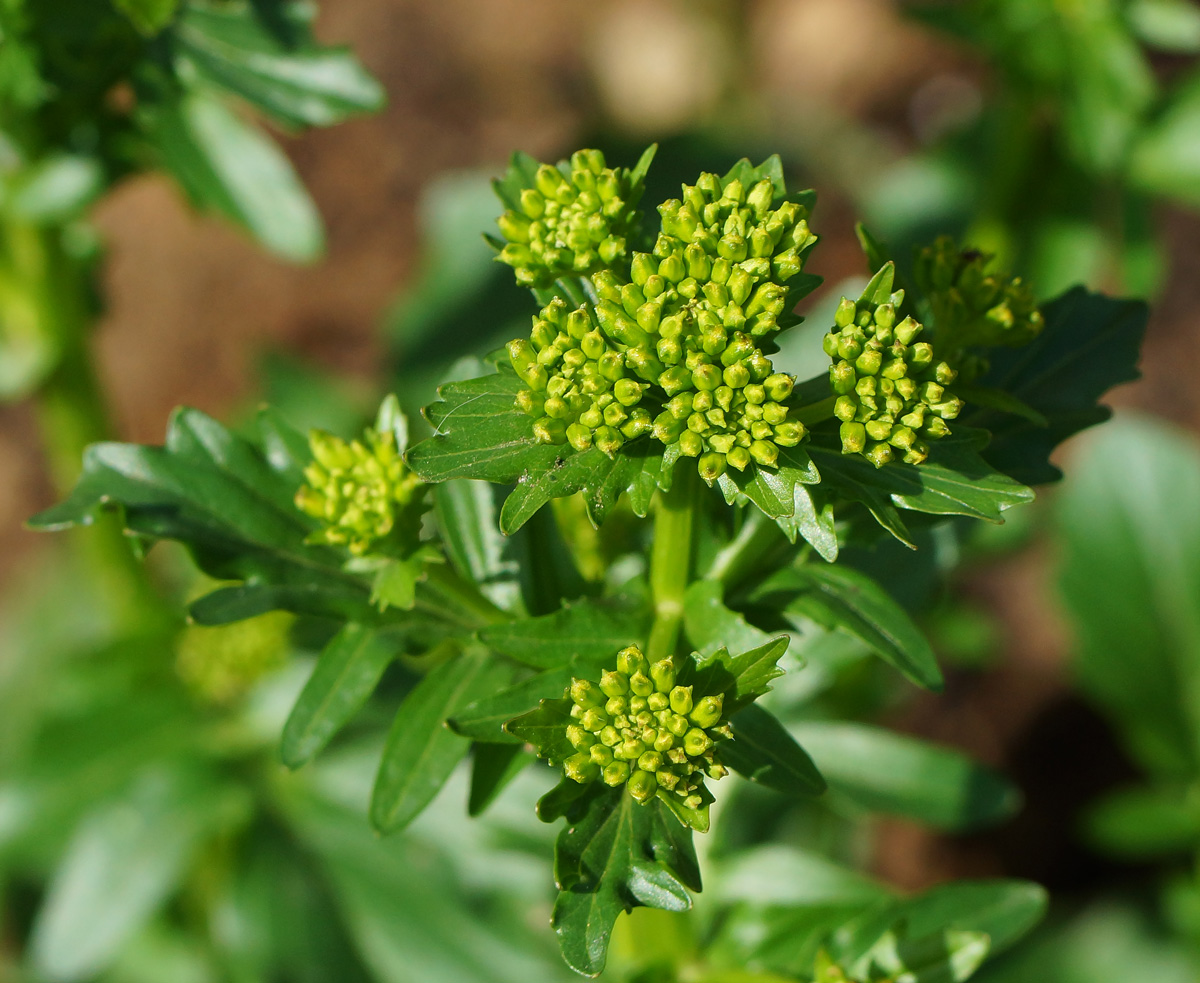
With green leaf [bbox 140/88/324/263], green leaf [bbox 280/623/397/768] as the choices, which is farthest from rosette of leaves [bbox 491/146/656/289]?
green leaf [bbox 140/88/324/263]

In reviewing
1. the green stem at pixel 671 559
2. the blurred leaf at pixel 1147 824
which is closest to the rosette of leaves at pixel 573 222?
the green stem at pixel 671 559

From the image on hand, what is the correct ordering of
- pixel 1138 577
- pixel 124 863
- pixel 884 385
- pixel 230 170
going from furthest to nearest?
pixel 1138 577 < pixel 124 863 < pixel 230 170 < pixel 884 385

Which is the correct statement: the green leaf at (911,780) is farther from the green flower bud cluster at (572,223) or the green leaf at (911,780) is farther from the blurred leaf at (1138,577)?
the blurred leaf at (1138,577)

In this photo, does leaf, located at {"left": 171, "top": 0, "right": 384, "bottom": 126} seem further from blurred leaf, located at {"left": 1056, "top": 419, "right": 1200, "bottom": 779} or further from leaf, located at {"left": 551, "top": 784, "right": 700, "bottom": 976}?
blurred leaf, located at {"left": 1056, "top": 419, "right": 1200, "bottom": 779}

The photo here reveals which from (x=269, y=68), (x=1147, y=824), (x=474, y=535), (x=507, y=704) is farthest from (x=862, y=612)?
(x=1147, y=824)

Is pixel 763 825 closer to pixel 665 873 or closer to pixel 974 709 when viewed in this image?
pixel 974 709

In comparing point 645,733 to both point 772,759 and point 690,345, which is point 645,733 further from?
point 690,345

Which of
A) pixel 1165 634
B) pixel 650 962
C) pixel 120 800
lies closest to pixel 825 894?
pixel 650 962
